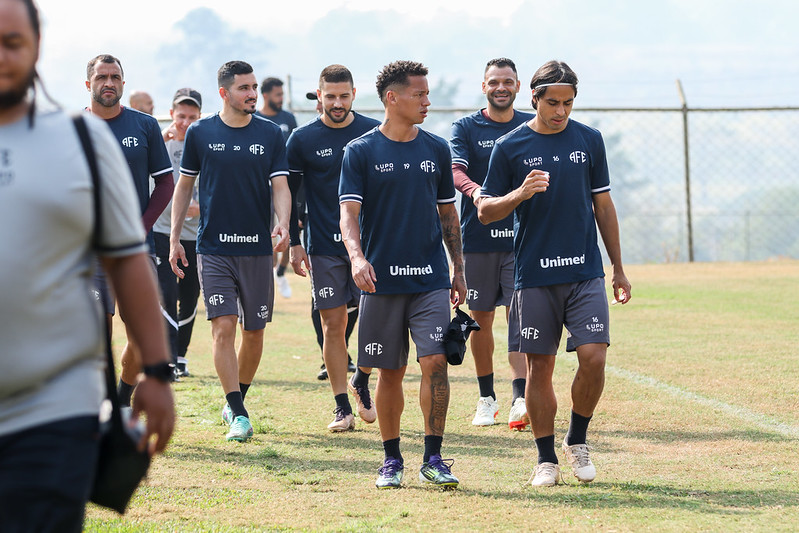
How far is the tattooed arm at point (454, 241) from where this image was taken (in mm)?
6664

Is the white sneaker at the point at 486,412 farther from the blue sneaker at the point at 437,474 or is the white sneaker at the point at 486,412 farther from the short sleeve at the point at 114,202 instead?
the short sleeve at the point at 114,202

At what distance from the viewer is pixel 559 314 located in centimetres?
640

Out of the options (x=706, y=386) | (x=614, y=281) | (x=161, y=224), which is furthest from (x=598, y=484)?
(x=161, y=224)

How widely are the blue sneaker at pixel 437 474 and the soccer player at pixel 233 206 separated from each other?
1.98 meters

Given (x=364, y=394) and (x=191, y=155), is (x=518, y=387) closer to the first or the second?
(x=364, y=394)

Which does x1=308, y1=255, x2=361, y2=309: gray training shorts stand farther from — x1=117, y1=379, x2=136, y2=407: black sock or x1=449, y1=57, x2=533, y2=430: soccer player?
x1=117, y1=379, x2=136, y2=407: black sock

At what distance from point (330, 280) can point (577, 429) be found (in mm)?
2655

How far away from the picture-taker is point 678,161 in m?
23.3

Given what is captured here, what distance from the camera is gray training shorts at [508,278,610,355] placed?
6.25 meters

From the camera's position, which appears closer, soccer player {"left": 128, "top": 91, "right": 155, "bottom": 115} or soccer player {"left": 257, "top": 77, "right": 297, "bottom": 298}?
soccer player {"left": 128, "top": 91, "right": 155, "bottom": 115}

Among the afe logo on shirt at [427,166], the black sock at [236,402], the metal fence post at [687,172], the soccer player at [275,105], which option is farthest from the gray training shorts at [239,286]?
the metal fence post at [687,172]

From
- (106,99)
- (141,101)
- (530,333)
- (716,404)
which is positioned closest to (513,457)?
(530,333)

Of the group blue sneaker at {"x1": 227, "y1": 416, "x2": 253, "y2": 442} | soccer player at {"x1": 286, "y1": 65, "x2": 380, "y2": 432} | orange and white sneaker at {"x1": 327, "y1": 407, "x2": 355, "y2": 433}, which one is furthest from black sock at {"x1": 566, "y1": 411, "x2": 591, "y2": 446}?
blue sneaker at {"x1": 227, "y1": 416, "x2": 253, "y2": 442}

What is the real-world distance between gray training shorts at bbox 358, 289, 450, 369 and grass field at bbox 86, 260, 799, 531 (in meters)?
0.70
